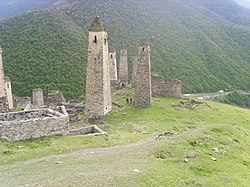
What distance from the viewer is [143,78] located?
124ft

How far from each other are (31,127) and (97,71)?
12.3 metres

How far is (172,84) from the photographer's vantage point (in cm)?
4619

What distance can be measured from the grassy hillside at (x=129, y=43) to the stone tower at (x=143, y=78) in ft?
81.7

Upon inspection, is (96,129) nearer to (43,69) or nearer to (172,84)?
(172,84)

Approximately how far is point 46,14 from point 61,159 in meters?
78.7

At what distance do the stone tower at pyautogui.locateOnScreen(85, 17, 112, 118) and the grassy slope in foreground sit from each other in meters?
5.93

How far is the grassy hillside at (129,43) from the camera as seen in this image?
224ft

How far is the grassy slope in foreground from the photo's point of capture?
1368cm

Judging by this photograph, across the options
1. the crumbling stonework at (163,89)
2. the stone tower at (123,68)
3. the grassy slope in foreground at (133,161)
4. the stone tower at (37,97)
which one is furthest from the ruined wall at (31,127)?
the stone tower at (123,68)

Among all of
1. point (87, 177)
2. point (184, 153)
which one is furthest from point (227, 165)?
point (87, 177)

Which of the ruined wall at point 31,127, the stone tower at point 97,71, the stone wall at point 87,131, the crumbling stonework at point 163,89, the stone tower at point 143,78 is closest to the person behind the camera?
the ruined wall at point 31,127

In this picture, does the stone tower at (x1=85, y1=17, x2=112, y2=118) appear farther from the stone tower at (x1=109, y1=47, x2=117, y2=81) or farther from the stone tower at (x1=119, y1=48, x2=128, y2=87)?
the stone tower at (x1=119, y1=48, x2=128, y2=87)

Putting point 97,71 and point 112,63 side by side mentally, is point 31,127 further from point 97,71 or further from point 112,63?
point 112,63

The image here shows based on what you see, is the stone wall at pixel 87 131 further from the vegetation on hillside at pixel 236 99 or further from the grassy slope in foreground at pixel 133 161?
the vegetation on hillside at pixel 236 99
